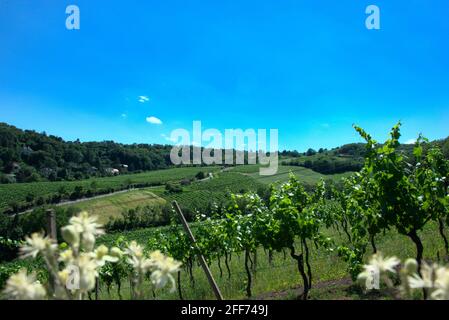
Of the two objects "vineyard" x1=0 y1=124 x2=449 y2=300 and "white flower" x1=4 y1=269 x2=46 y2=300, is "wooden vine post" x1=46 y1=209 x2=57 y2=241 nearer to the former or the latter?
"vineyard" x1=0 y1=124 x2=449 y2=300

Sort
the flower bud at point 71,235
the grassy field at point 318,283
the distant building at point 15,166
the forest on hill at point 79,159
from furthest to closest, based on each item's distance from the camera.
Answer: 1. the distant building at point 15,166
2. the forest on hill at point 79,159
3. the grassy field at point 318,283
4. the flower bud at point 71,235

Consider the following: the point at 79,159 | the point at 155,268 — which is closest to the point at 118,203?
the point at 79,159

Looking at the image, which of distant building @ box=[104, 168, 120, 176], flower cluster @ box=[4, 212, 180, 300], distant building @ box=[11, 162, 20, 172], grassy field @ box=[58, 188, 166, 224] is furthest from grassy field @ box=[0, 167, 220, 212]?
flower cluster @ box=[4, 212, 180, 300]

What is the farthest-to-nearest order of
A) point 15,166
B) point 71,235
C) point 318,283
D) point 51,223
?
point 15,166 → point 318,283 → point 51,223 → point 71,235

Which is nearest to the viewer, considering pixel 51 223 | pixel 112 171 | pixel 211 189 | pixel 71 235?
pixel 71 235

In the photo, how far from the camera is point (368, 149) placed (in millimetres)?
7371

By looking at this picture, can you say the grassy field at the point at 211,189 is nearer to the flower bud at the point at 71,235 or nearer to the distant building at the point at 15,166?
the distant building at the point at 15,166

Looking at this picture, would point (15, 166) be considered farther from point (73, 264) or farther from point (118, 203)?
point (73, 264)

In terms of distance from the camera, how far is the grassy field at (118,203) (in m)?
78.6

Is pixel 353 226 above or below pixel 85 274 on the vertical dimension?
below

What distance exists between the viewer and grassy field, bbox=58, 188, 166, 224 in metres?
78.6

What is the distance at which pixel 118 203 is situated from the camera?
85.1 metres

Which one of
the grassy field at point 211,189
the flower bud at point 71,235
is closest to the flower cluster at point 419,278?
the flower bud at point 71,235
